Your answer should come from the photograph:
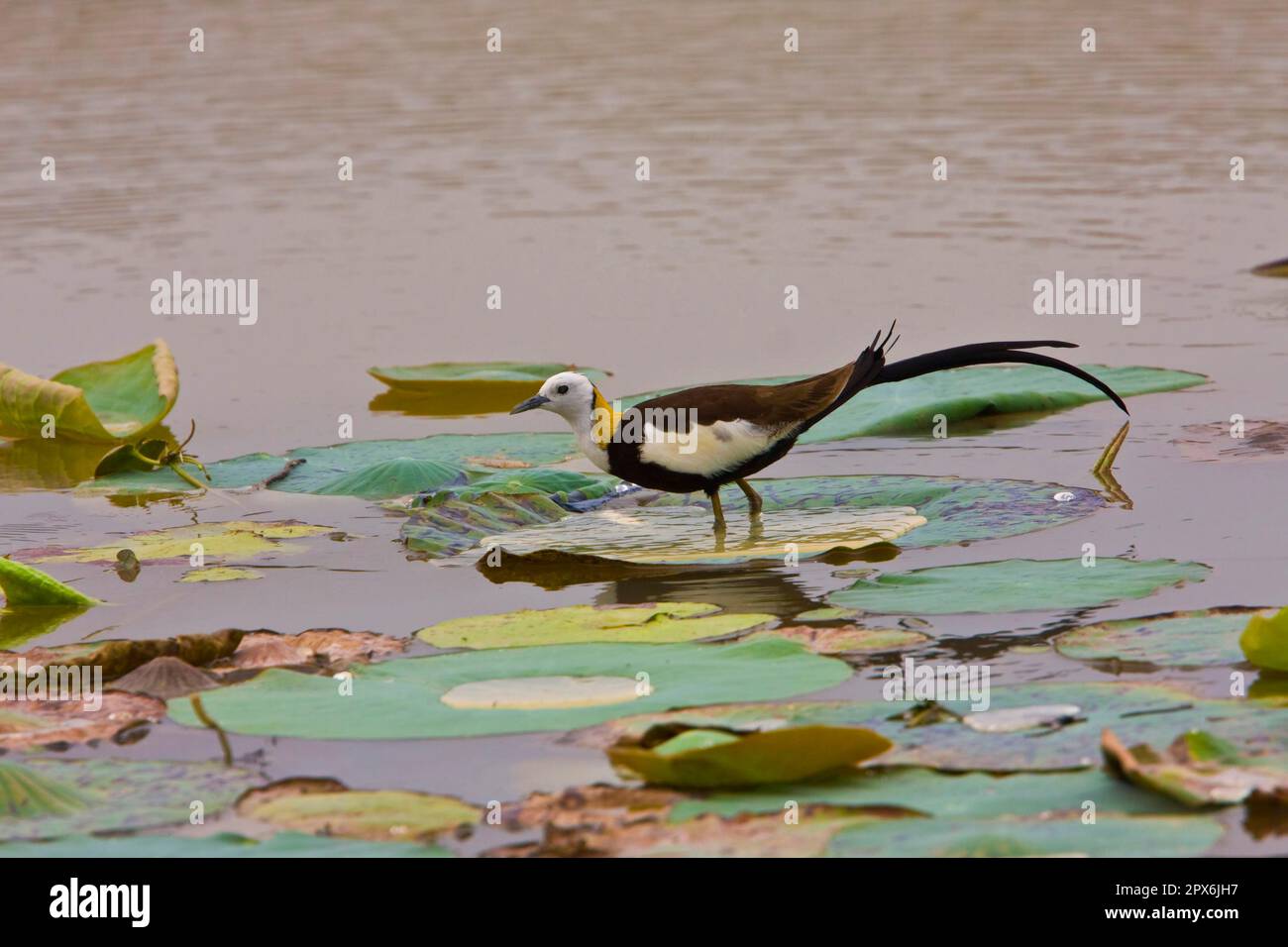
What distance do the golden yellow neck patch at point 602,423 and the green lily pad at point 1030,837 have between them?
134 inches

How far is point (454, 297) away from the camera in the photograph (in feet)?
43.3

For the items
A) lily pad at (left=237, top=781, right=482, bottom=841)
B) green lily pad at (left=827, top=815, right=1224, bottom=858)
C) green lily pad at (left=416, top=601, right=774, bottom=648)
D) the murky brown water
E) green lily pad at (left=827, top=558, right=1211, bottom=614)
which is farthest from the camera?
the murky brown water

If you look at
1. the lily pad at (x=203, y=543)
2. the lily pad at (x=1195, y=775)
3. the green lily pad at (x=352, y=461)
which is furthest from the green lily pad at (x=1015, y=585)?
the green lily pad at (x=352, y=461)

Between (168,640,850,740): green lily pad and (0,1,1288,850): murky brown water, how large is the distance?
4.0 inches

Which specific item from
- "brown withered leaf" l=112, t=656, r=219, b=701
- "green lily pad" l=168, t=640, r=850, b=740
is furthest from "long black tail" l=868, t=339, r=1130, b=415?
"brown withered leaf" l=112, t=656, r=219, b=701

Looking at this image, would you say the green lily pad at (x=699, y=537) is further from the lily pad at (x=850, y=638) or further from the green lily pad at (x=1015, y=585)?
the lily pad at (x=850, y=638)

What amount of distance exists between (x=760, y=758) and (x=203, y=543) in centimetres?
378

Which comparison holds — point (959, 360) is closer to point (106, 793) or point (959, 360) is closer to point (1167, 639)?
point (1167, 639)

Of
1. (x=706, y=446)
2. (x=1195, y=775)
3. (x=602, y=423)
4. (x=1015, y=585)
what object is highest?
(x=602, y=423)

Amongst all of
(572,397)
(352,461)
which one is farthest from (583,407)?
(352,461)

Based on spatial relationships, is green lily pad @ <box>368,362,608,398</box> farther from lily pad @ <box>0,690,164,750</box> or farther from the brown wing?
lily pad @ <box>0,690,164,750</box>

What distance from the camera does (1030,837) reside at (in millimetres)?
4039

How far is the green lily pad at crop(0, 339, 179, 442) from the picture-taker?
9.37m

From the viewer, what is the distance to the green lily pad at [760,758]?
440cm
